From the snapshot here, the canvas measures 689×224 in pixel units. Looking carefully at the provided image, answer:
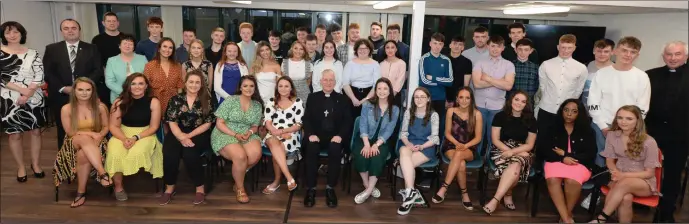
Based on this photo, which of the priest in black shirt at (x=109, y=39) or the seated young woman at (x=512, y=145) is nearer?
the seated young woman at (x=512, y=145)

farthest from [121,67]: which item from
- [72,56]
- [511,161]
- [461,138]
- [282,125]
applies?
[511,161]

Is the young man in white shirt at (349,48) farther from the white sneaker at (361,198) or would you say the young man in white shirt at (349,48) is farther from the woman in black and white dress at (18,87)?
the woman in black and white dress at (18,87)

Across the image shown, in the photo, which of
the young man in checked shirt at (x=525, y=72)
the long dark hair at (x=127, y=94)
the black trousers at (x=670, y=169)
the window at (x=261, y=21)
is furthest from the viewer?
the window at (x=261, y=21)

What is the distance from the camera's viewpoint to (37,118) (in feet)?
13.3

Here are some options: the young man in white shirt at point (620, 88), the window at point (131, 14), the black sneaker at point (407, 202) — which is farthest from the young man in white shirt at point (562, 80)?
the window at point (131, 14)

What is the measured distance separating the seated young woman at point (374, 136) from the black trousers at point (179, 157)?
4.45ft

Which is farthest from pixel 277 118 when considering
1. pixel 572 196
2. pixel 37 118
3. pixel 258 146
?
pixel 572 196

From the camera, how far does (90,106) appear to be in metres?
3.71

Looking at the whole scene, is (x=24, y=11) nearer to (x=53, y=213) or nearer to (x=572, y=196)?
(x=53, y=213)

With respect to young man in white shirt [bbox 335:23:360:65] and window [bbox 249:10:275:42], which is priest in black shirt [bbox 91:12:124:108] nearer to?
young man in white shirt [bbox 335:23:360:65]

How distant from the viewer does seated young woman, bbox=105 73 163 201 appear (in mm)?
3682

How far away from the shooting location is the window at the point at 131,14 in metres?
9.04

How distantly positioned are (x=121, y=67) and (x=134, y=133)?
0.70 m

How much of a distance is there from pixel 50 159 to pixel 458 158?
14.2 feet
